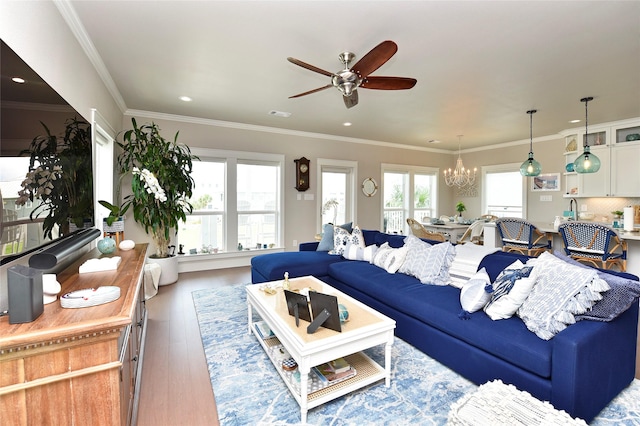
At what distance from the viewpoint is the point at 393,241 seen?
3807 mm

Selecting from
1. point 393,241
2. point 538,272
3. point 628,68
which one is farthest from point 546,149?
point 538,272

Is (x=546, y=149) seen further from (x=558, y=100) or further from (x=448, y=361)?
(x=448, y=361)

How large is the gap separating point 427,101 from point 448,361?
328 cm

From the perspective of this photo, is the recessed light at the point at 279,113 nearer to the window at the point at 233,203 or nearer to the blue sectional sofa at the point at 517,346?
the window at the point at 233,203

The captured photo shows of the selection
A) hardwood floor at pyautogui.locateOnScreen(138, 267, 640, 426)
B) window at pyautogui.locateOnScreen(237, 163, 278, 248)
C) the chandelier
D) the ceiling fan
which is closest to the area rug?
hardwood floor at pyautogui.locateOnScreen(138, 267, 640, 426)

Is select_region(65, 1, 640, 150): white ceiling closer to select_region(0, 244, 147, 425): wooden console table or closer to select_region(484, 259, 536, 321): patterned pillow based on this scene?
select_region(484, 259, 536, 321): patterned pillow

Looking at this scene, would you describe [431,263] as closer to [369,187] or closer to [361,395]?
[361,395]

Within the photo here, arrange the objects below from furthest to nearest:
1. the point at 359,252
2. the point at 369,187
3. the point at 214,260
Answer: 1. the point at 369,187
2. the point at 214,260
3. the point at 359,252

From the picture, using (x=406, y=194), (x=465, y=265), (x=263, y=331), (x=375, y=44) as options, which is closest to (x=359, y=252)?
(x=465, y=265)

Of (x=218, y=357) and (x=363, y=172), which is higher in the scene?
(x=363, y=172)

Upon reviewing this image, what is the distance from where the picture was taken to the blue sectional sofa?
5.06 feet

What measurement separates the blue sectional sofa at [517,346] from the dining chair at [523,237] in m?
2.14

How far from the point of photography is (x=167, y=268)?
4297 mm

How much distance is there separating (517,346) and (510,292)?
36cm
